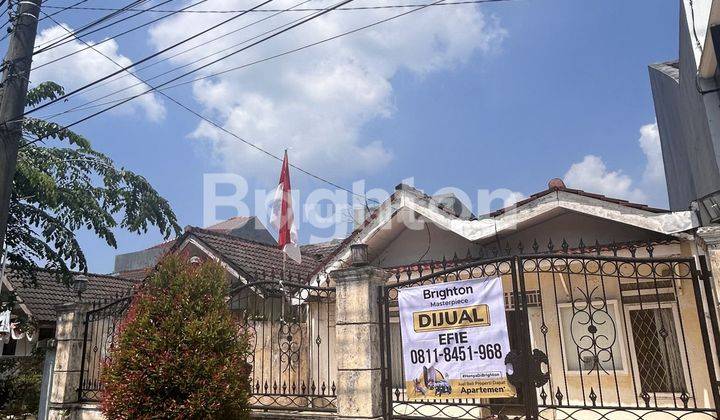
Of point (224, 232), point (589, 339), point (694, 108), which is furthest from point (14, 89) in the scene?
point (224, 232)

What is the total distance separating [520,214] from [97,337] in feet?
24.6

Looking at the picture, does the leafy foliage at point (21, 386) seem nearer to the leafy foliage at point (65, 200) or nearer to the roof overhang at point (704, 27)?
the leafy foliage at point (65, 200)

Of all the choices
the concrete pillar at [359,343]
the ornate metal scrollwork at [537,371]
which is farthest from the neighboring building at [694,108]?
the concrete pillar at [359,343]

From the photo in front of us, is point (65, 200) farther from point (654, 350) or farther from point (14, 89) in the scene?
point (654, 350)

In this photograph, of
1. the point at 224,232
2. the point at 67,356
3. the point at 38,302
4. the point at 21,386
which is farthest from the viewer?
the point at 224,232

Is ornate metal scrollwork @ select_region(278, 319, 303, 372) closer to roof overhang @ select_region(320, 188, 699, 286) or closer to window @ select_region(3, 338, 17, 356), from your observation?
roof overhang @ select_region(320, 188, 699, 286)

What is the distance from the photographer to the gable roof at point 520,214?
22.7ft

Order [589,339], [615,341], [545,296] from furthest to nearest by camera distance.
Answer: [545,296] < [589,339] < [615,341]

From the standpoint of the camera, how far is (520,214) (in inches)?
316

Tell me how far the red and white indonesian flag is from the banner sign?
128 inches

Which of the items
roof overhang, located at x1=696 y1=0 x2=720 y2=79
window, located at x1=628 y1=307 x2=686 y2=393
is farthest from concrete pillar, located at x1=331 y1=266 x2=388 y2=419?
roof overhang, located at x1=696 y1=0 x2=720 y2=79

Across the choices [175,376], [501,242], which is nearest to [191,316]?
[175,376]

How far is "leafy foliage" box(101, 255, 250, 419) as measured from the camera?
6098 mm

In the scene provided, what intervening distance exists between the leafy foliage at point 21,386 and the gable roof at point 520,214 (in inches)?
272
